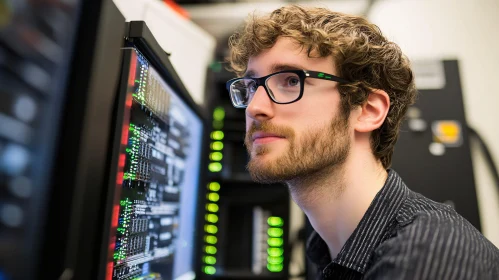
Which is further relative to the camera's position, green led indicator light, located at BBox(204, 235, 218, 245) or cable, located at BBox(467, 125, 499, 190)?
cable, located at BBox(467, 125, 499, 190)

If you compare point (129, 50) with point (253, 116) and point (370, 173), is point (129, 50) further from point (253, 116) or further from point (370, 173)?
point (370, 173)

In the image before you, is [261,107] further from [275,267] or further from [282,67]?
[275,267]

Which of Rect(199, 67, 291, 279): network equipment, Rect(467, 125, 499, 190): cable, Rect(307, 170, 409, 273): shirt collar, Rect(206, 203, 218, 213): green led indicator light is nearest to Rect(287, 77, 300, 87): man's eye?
Rect(307, 170, 409, 273): shirt collar

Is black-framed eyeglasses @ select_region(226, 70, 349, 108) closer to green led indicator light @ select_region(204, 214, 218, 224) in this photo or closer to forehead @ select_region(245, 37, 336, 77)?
forehead @ select_region(245, 37, 336, 77)

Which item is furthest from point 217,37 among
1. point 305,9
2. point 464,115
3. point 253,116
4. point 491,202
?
point 491,202

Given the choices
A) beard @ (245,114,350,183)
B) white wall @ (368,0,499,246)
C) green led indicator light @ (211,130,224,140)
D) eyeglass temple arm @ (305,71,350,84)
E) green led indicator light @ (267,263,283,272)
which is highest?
white wall @ (368,0,499,246)

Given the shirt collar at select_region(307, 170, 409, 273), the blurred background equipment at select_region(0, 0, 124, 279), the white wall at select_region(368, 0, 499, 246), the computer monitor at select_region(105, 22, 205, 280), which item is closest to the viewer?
the blurred background equipment at select_region(0, 0, 124, 279)

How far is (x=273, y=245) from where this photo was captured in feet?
4.12

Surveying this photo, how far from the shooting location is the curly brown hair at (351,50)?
0.78 m

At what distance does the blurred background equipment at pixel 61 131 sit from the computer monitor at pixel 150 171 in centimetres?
4

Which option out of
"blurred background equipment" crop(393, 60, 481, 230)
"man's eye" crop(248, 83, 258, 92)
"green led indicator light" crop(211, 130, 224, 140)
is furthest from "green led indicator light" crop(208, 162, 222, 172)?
"blurred background equipment" crop(393, 60, 481, 230)

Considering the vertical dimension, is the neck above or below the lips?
below

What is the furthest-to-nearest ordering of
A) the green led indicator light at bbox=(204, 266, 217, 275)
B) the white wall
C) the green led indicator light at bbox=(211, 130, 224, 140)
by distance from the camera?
the white wall → the green led indicator light at bbox=(211, 130, 224, 140) → the green led indicator light at bbox=(204, 266, 217, 275)

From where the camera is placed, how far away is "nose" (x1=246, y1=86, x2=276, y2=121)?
760 millimetres
